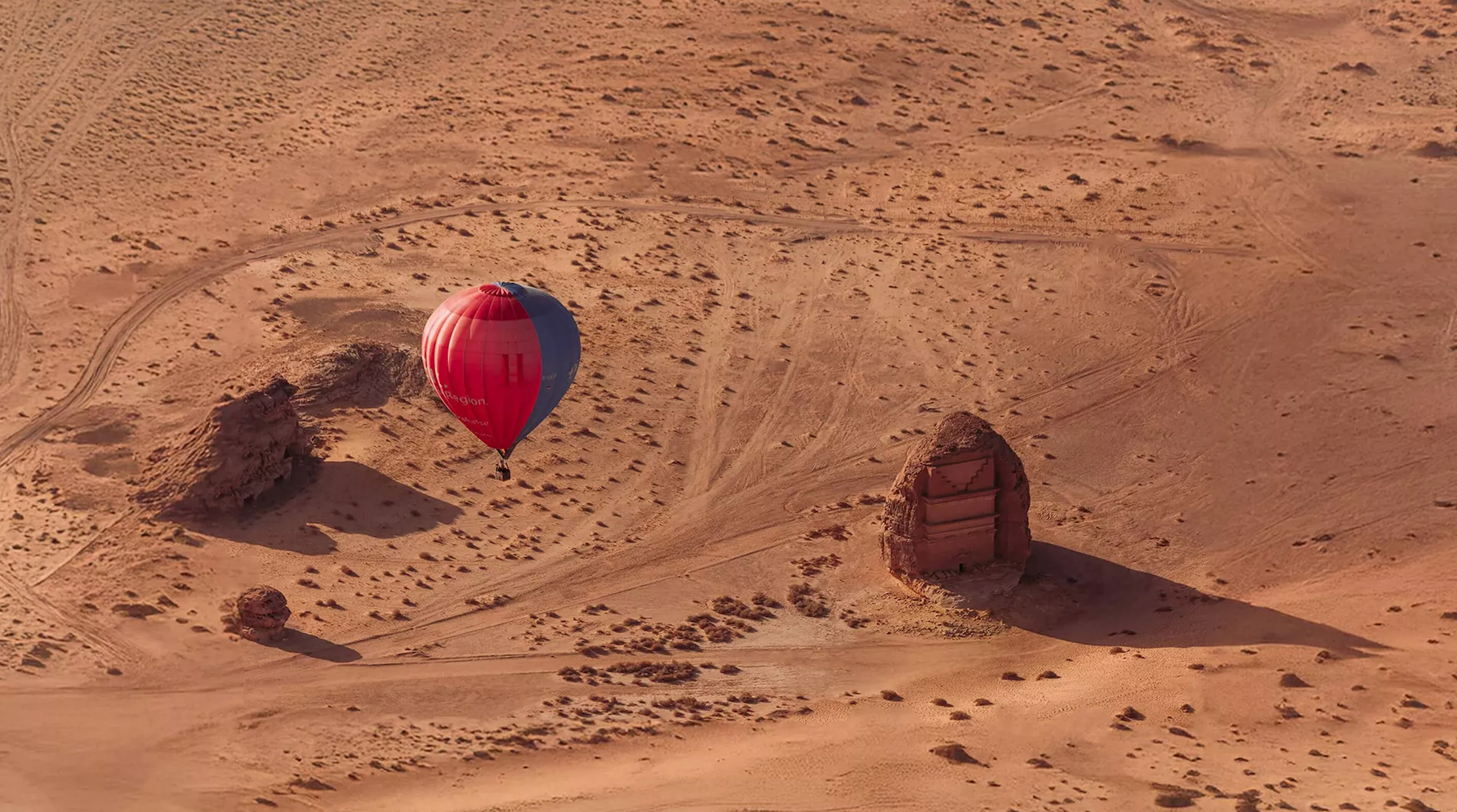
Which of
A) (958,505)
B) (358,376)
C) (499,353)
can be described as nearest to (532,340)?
(499,353)

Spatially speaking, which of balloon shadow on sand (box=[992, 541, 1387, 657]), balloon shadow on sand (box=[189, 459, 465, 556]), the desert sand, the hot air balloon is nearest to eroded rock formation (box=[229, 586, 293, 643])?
the desert sand

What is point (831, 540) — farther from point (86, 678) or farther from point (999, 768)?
point (86, 678)

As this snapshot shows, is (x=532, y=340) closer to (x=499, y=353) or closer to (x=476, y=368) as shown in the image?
(x=499, y=353)

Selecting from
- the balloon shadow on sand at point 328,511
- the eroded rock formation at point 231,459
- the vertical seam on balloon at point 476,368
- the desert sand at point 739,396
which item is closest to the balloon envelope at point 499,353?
the vertical seam on balloon at point 476,368

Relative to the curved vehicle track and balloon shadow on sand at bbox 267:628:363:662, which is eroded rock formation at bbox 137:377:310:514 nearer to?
balloon shadow on sand at bbox 267:628:363:662

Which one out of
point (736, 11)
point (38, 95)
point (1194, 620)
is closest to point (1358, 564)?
point (1194, 620)
